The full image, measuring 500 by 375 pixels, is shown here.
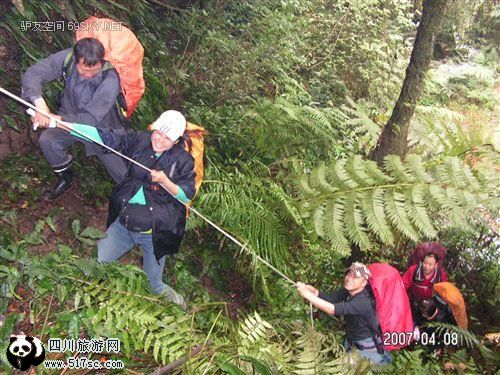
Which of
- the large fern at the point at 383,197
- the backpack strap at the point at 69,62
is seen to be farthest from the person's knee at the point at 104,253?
the large fern at the point at 383,197

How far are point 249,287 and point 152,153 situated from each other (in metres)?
2.06

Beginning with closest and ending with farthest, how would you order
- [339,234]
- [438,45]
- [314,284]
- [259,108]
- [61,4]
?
[339,234] < [61,4] < [314,284] < [259,108] < [438,45]

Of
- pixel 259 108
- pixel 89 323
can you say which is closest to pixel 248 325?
pixel 89 323

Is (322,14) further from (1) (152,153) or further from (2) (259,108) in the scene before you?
(1) (152,153)

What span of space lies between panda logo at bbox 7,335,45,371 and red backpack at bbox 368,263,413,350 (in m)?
2.62

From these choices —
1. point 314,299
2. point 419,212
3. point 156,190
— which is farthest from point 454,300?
point 156,190

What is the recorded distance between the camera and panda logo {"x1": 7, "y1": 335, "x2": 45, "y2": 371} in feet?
8.13

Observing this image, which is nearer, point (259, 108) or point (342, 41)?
point (259, 108)

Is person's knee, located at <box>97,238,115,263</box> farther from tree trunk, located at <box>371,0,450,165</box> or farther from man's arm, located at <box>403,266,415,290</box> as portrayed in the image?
tree trunk, located at <box>371,0,450,165</box>

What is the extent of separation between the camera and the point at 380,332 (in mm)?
3686

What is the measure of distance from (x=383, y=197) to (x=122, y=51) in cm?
246

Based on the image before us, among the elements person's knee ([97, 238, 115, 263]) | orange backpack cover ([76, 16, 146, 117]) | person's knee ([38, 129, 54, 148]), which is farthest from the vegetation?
orange backpack cover ([76, 16, 146, 117])

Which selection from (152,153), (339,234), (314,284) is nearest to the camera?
(152,153)

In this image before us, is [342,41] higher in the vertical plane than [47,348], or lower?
higher
